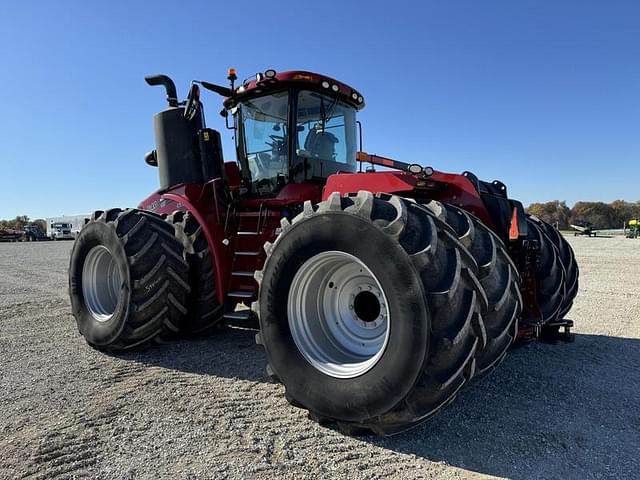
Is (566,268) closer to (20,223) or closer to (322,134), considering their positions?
(322,134)

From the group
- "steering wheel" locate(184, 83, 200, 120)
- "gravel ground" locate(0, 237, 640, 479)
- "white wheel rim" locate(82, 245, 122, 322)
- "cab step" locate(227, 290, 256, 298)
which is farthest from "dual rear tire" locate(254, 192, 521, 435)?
"white wheel rim" locate(82, 245, 122, 322)

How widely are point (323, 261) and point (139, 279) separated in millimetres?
2173

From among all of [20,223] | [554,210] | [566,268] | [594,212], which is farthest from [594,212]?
[20,223]

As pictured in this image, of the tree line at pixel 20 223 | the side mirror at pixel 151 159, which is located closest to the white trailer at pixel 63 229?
the tree line at pixel 20 223

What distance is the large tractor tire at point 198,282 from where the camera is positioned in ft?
15.6

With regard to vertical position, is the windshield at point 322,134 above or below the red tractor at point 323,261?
above

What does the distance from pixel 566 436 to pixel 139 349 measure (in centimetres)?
378

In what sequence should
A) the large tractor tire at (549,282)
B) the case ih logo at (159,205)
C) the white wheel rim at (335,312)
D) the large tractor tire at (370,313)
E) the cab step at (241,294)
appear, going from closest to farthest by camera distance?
1. the large tractor tire at (370,313)
2. the white wheel rim at (335,312)
3. the large tractor tire at (549,282)
4. the cab step at (241,294)
5. the case ih logo at (159,205)

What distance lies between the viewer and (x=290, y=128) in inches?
185

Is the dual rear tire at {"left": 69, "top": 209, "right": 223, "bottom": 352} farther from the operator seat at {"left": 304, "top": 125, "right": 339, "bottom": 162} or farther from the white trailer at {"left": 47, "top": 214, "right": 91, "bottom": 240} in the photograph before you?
the white trailer at {"left": 47, "top": 214, "right": 91, "bottom": 240}

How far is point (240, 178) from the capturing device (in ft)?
17.4

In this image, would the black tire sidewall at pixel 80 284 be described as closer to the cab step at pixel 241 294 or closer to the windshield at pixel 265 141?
the cab step at pixel 241 294

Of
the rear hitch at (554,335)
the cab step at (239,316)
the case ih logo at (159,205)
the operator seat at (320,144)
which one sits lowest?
the rear hitch at (554,335)

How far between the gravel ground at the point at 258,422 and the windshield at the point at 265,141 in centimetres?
183
